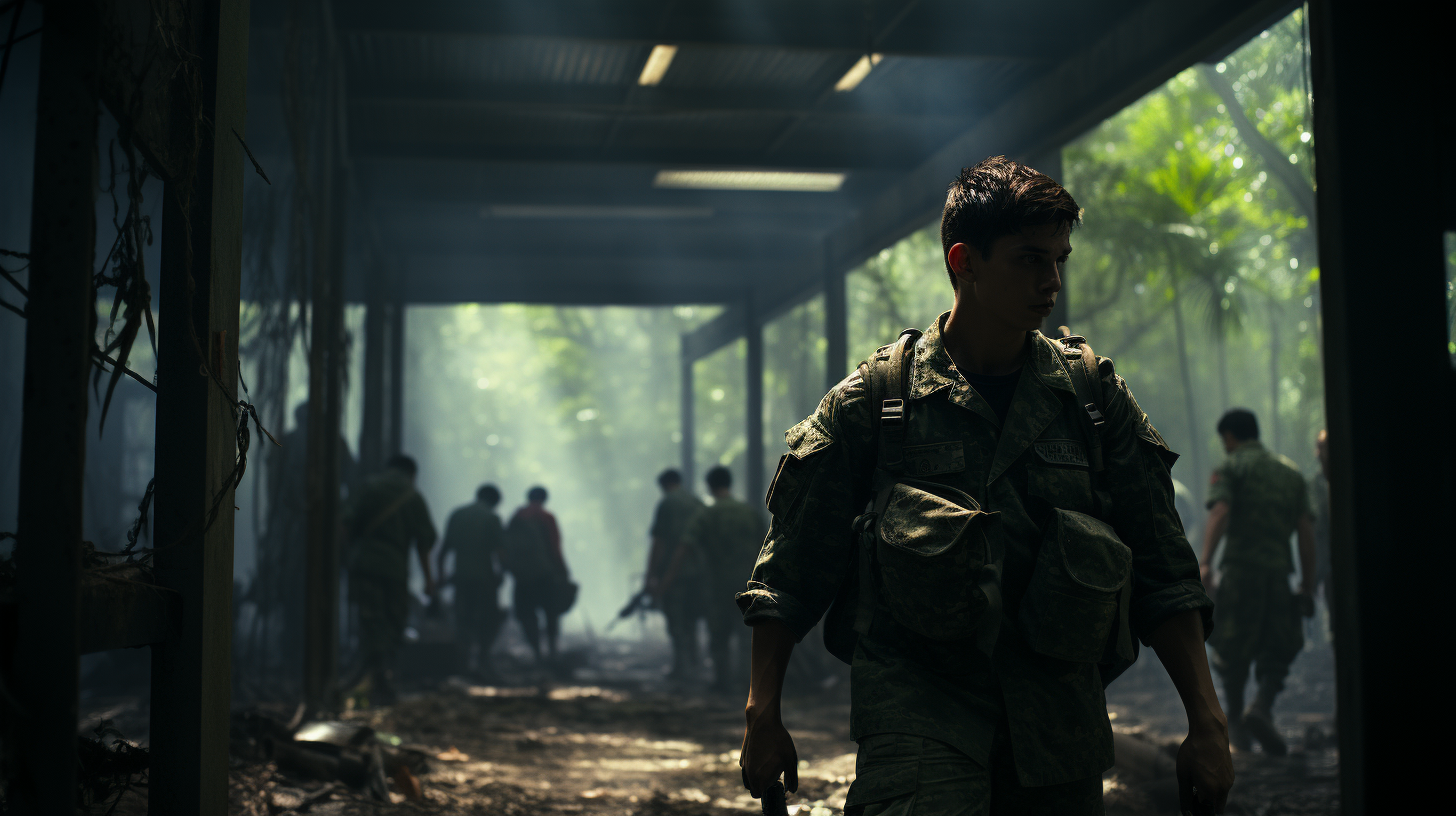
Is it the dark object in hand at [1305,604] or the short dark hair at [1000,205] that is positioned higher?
the short dark hair at [1000,205]

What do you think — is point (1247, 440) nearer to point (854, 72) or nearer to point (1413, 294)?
point (854, 72)

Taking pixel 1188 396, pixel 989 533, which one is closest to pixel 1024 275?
pixel 989 533

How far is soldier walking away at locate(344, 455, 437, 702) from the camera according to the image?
948 centimetres

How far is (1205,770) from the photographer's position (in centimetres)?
219

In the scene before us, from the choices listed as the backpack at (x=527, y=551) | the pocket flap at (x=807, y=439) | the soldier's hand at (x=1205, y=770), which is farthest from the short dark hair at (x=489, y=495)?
the soldier's hand at (x=1205, y=770)

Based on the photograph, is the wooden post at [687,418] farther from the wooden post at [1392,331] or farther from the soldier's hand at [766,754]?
the wooden post at [1392,331]


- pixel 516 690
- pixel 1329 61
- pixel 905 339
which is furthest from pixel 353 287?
pixel 1329 61

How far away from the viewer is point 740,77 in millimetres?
8344

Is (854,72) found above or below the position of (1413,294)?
above

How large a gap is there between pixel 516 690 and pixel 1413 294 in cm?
962

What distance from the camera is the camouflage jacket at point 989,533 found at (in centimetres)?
227

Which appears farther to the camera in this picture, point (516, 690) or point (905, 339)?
point (516, 690)

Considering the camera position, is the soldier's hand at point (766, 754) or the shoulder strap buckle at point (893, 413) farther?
the shoulder strap buckle at point (893, 413)

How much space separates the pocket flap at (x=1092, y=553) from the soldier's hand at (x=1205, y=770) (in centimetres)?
33
